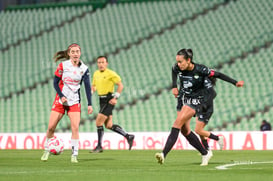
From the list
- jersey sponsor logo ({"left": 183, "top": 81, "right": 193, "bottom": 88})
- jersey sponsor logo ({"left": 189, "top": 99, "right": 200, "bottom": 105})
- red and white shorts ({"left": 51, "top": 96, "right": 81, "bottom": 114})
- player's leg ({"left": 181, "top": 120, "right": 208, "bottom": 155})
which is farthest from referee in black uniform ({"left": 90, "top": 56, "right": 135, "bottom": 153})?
jersey sponsor logo ({"left": 189, "top": 99, "right": 200, "bottom": 105})

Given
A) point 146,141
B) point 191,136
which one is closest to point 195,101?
point 191,136

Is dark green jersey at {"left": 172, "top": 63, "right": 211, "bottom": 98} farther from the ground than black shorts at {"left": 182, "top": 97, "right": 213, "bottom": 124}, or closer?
farther from the ground

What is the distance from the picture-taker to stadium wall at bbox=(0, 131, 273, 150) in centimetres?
2050

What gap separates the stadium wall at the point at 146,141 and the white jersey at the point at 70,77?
8.75 meters

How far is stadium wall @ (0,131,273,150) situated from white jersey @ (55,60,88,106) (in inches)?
344

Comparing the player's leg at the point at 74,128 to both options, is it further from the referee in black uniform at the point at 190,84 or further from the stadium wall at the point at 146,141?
the stadium wall at the point at 146,141

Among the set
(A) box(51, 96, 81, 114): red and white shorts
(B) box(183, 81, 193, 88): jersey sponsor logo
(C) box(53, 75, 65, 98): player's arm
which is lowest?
(A) box(51, 96, 81, 114): red and white shorts

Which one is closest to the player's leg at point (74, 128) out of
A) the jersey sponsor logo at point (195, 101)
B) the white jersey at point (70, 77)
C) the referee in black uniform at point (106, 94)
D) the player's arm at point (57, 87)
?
the white jersey at point (70, 77)

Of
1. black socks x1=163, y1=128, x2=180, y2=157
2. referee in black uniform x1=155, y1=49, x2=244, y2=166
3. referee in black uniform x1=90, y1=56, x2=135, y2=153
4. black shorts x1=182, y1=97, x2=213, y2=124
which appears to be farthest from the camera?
referee in black uniform x1=90, y1=56, x2=135, y2=153

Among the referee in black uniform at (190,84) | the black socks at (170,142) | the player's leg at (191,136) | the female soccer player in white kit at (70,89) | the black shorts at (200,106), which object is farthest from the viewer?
the female soccer player in white kit at (70,89)

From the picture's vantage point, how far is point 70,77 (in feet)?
42.0

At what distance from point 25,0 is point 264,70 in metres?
17.3

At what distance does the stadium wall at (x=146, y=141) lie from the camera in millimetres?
20500

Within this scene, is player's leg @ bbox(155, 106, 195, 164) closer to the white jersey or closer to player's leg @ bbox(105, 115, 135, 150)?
the white jersey
